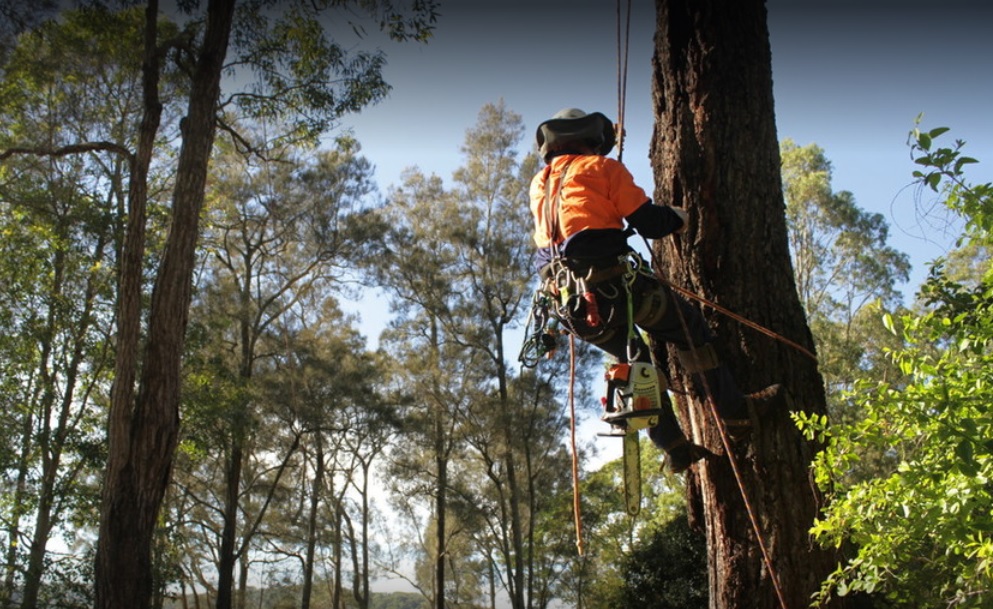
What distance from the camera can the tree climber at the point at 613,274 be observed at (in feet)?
9.44

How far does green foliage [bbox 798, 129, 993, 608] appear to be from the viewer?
1892 mm

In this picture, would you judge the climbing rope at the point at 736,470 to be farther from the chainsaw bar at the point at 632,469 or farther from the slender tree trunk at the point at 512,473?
the slender tree trunk at the point at 512,473

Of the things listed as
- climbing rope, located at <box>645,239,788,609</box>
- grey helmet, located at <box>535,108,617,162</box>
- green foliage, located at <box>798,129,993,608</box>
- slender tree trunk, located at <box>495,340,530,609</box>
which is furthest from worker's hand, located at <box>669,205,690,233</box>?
slender tree trunk, located at <box>495,340,530,609</box>

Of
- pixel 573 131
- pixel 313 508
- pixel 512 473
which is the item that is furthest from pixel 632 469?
pixel 313 508

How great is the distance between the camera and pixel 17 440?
1308 cm

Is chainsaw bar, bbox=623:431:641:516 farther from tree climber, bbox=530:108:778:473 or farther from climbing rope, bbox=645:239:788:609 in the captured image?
climbing rope, bbox=645:239:788:609

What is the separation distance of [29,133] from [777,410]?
1562cm

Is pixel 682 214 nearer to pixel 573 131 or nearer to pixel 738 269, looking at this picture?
pixel 738 269

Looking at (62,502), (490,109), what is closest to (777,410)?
(62,502)

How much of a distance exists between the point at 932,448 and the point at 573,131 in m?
1.86

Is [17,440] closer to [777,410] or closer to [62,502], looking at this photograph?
[62,502]

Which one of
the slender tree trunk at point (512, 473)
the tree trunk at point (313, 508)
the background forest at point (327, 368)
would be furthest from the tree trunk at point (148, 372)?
the tree trunk at point (313, 508)

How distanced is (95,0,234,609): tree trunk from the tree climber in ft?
15.6

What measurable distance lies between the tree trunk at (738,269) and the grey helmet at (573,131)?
244mm
